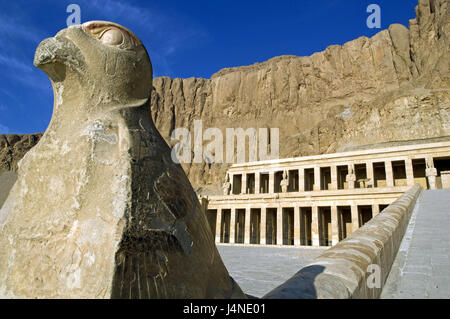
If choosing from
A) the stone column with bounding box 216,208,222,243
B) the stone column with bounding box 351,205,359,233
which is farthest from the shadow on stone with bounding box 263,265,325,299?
the stone column with bounding box 216,208,222,243

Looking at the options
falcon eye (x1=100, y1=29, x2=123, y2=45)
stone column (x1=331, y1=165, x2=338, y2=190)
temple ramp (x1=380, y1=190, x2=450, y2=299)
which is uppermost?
stone column (x1=331, y1=165, x2=338, y2=190)

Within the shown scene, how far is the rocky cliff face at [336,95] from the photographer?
41.2m

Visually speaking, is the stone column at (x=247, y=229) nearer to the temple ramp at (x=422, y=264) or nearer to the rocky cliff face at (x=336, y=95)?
the temple ramp at (x=422, y=264)

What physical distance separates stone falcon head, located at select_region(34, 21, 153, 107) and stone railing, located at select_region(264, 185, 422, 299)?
1.87 meters

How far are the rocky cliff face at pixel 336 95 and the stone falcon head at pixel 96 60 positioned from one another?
143 ft

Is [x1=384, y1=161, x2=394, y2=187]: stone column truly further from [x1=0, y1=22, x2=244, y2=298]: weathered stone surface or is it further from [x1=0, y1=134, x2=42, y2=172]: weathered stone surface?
[x1=0, y1=134, x2=42, y2=172]: weathered stone surface

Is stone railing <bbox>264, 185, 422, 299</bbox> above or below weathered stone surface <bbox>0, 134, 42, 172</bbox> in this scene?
below

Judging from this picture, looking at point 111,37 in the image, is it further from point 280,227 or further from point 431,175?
point 431,175

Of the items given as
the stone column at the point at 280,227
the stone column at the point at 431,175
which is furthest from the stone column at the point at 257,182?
the stone column at the point at 431,175

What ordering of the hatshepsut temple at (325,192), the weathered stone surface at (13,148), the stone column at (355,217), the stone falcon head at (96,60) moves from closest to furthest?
the stone falcon head at (96,60) < the stone column at (355,217) < the hatshepsut temple at (325,192) < the weathered stone surface at (13,148)

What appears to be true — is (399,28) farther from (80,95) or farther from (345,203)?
(80,95)

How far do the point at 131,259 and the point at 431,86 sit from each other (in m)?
50.6

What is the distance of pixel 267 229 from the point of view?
26.9 m

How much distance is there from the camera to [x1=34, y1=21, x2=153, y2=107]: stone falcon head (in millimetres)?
2029
